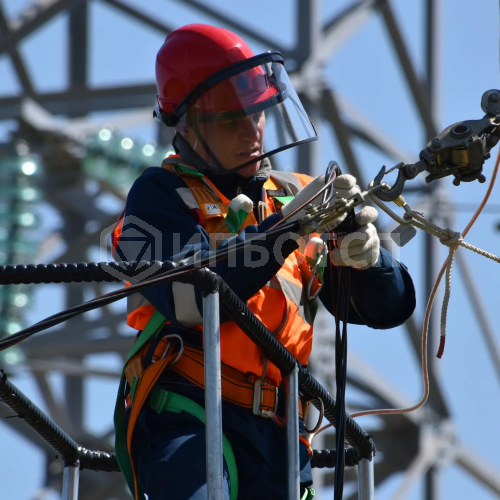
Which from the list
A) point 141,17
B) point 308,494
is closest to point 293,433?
point 308,494

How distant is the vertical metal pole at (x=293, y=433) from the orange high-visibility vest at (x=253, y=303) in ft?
0.36

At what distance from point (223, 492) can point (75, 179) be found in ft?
23.1

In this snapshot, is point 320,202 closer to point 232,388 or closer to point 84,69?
point 232,388

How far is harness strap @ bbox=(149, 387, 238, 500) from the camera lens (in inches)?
148

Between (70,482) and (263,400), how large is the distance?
0.73m

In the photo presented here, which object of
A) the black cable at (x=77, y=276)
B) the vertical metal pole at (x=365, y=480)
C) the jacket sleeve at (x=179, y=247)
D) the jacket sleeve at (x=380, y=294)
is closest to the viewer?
the black cable at (x=77, y=276)

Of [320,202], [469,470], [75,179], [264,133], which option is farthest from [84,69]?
[320,202]

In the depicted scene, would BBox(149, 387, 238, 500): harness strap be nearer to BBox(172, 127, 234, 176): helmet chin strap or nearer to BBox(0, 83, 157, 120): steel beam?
BBox(172, 127, 234, 176): helmet chin strap

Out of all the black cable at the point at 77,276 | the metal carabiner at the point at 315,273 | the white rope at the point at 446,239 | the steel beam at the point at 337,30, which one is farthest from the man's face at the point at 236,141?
the steel beam at the point at 337,30

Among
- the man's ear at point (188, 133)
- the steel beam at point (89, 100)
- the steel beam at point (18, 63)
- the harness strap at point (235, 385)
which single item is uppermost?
the steel beam at point (18, 63)

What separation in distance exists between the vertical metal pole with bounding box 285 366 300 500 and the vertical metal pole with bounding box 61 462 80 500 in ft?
2.59

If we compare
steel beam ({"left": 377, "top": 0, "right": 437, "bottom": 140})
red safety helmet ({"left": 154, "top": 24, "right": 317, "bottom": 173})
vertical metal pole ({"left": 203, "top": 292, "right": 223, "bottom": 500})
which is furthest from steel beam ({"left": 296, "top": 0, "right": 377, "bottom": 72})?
vertical metal pole ({"left": 203, "top": 292, "right": 223, "bottom": 500})

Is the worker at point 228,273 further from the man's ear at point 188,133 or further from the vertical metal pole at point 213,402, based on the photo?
the vertical metal pole at point 213,402

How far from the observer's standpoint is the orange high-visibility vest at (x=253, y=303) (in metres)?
3.85
